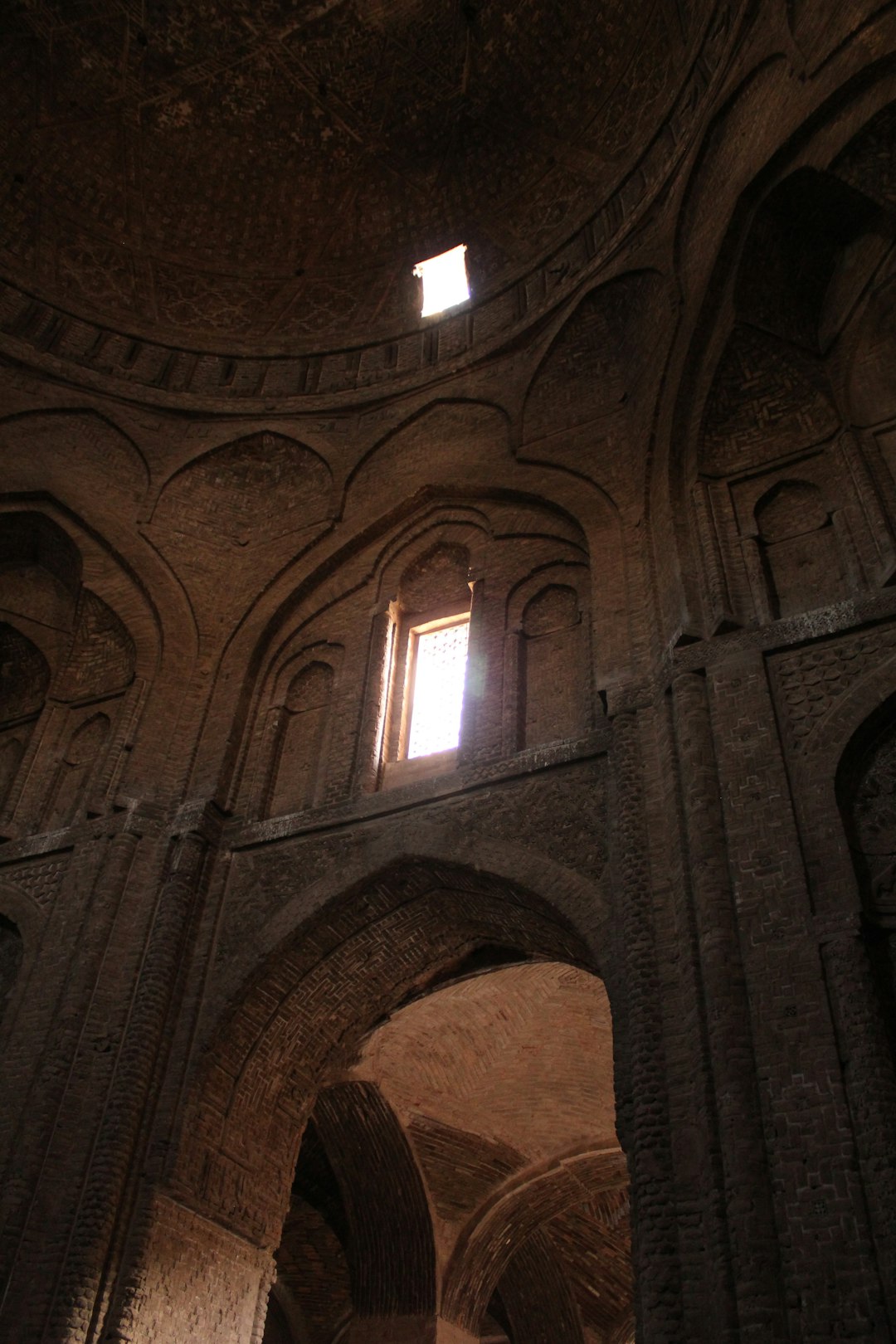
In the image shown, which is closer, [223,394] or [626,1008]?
[626,1008]

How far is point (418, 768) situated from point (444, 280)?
6149mm

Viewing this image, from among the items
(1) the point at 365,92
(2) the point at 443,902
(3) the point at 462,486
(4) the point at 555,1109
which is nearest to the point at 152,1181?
(2) the point at 443,902

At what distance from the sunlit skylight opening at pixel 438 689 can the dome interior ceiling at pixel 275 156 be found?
3984mm

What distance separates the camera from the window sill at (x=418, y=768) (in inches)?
344

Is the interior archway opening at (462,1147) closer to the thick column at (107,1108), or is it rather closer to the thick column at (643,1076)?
the thick column at (107,1108)

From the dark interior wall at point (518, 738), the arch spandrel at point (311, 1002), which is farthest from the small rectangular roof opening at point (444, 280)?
the arch spandrel at point (311, 1002)

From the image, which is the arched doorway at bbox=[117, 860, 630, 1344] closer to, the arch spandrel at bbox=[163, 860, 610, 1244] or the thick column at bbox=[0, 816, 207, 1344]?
the arch spandrel at bbox=[163, 860, 610, 1244]

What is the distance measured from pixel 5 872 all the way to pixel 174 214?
7.57m

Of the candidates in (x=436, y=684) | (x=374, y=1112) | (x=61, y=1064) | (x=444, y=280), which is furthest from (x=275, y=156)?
(x=374, y=1112)

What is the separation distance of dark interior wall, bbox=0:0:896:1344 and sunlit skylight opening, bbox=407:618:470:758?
0.88ft

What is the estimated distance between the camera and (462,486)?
10.4 m

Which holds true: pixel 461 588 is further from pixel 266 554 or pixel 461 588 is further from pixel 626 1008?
pixel 626 1008

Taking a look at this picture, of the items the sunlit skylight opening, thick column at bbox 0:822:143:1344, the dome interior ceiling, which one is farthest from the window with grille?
the dome interior ceiling

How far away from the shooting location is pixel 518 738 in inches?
330
